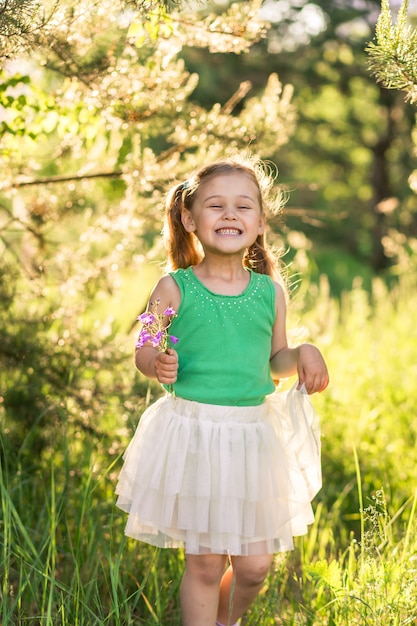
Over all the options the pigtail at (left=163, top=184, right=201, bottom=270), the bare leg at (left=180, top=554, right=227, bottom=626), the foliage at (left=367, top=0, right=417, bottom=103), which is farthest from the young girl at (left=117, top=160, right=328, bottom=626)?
the foliage at (left=367, top=0, right=417, bottom=103)

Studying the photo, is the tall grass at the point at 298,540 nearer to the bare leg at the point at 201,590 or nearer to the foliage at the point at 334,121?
the bare leg at the point at 201,590

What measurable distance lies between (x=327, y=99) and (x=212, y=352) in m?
12.3

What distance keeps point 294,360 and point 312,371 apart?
133 mm

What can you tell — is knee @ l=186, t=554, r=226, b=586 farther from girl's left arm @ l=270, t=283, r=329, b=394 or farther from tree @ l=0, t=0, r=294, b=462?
tree @ l=0, t=0, r=294, b=462

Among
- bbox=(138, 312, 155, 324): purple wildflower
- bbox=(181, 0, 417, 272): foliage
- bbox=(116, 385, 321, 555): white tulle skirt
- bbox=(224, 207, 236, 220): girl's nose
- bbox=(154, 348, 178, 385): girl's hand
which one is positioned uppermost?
bbox=(181, 0, 417, 272): foliage

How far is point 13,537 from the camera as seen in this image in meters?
2.58

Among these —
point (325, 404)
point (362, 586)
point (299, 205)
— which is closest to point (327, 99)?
point (299, 205)

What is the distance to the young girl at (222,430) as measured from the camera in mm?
2271

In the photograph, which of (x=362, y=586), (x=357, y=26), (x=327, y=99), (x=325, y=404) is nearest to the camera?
(x=362, y=586)

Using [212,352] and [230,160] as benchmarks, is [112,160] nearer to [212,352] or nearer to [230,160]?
[230,160]

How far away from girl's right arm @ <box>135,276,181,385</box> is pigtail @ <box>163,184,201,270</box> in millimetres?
221

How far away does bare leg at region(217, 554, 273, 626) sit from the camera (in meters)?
2.38

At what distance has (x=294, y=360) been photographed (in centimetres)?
248

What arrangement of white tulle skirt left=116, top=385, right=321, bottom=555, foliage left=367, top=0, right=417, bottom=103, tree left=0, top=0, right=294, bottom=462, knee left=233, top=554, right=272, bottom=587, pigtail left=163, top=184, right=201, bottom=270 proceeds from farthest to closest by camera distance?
1. tree left=0, top=0, right=294, bottom=462
2. pigtail left=163, top=184, right=201, bottom=270
3. knee left=233, top=554, right=272, bottom=587
4. white tulle skirt left=116, top=385, right=321, bottom=555
5. foliage left=367, top=0, right=417, bottom=103
